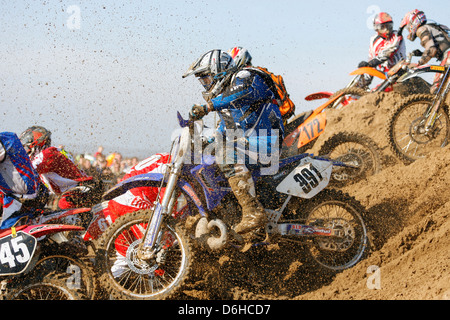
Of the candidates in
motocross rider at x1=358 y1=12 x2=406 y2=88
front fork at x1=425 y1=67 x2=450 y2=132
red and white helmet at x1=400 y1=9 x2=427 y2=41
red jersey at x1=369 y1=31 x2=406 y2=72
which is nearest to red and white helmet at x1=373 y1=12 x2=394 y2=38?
motocross rider at x1=358 y1=12 x2=406 y2=88

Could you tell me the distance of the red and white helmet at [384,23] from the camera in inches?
328

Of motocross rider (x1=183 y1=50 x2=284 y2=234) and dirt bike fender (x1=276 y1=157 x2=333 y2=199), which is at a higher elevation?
motocross rider (x1=183 y1=50 x2=284 y2=234)

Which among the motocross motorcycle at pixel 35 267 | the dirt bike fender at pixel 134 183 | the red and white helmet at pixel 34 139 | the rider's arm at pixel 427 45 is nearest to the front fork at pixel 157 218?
the dirt bike fender at pixel 134 183

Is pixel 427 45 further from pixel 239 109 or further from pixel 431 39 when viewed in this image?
pixel 239 109

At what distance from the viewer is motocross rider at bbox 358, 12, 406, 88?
8.19 metres

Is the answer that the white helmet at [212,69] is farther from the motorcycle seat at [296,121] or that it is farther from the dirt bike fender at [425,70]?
the dirt bike fender at [425,70]

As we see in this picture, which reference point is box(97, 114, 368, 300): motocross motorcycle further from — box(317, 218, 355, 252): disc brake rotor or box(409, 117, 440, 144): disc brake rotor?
box(409, 117, 440, 144): disc brake rotor

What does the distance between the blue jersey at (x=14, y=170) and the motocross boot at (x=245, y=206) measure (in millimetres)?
1793

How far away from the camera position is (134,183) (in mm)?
4230

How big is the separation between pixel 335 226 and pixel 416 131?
2.73 m

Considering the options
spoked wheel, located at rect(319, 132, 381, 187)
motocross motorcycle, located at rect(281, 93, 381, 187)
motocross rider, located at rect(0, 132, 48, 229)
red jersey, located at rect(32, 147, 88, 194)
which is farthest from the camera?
spoked wheel, located at rect(319, 132, 381, 187)

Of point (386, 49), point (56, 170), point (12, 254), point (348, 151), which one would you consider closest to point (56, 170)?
point (56, 170)

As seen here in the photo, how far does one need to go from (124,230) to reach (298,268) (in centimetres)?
191

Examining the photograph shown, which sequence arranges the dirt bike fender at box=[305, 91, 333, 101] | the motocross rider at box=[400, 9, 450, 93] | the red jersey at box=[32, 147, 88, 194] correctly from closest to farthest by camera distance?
the red jersey at box=[32, 147, 88, 194] → the motocross rider at box=[400, 9, 450, 93] → the dirt bike fender at box=[305, 91, 333, 101]
